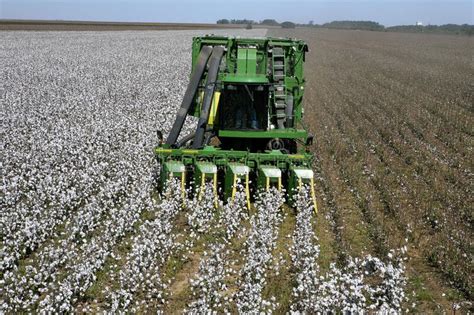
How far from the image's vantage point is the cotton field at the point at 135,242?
7082mm

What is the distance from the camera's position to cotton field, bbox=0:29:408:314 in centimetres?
708

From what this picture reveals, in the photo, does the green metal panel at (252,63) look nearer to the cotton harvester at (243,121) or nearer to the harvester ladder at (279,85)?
the cotton harvester at (243,121)

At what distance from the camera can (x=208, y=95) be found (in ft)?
39.8

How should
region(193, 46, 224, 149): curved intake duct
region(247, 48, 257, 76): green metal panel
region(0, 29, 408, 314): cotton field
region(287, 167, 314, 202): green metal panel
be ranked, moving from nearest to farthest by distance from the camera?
region(0, 29, 408, 314): cotton field < region(287, 167, 314, 202): green metal panel < region(193, 46, 224, 149): curved intake duct < region(247, 48, 257, 76): green metal panel

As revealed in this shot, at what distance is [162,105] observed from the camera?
21.8 m

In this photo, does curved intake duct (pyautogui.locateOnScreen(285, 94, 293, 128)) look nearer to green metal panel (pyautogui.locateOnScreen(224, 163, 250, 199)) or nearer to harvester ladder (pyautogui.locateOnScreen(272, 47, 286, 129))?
harvester ladder (pyautogui.locateOnScreen(272, 47, 286, 129))

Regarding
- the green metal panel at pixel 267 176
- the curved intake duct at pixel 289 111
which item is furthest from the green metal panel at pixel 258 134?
the curved intake duct at pixel 289 111

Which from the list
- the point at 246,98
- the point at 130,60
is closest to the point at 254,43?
the point at 246,98

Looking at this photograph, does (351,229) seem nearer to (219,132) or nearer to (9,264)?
(219,132)

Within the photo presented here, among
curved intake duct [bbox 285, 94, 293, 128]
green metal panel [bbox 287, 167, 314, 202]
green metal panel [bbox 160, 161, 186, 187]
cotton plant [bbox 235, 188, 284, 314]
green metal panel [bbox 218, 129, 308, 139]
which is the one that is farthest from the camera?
curved intake duct [bbox 285, 94, 293, 128]

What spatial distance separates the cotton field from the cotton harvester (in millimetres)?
639

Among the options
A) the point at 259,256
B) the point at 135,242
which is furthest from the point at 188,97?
the point at 259,256

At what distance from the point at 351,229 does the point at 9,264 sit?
20.2 feet

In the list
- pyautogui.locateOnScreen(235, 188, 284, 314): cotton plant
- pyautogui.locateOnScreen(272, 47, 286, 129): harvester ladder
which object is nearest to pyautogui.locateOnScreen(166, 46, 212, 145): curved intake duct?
pyautogui.locateOnScreen(272, 47, 286, 129): harvester ladder
